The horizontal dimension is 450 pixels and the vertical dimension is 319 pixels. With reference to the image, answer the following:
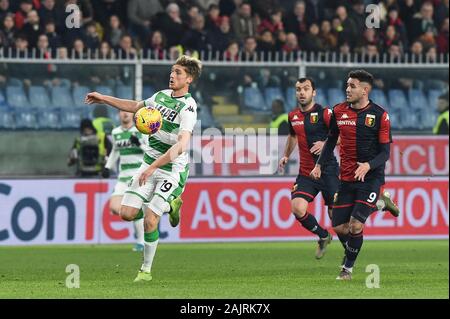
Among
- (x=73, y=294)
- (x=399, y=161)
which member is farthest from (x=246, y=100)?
(x=73, y=294)

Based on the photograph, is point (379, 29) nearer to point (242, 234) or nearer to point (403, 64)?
point (403, 64)

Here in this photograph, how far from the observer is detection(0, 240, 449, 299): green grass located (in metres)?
12.8

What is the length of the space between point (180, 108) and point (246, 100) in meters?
7.35

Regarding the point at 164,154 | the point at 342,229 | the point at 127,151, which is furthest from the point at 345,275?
the point at 127,151

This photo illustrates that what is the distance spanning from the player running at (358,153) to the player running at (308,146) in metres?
2.15

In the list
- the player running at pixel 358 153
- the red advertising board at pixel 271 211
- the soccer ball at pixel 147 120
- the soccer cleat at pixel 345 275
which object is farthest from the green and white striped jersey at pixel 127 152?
→ the soccer cleat at pixel 345 275

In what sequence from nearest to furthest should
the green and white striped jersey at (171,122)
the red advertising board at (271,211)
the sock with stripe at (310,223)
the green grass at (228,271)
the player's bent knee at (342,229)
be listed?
the green grass at (228,271) → the green and white striped jersey at (171,122) → the player's bent knee at (342,229) → the sock with stripe at (310,223) → the red advertising board at (271,211)

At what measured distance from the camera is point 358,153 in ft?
47.7

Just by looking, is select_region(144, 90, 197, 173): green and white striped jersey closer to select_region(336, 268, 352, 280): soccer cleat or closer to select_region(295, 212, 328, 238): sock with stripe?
select_region(336, 268, 352, 280): soccer cleat

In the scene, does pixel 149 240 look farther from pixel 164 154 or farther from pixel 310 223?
pixel 310 223

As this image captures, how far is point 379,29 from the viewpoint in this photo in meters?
24.2

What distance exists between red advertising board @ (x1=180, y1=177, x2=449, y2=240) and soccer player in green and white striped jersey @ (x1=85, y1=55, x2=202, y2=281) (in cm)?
680

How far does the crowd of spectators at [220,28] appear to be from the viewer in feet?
70.5

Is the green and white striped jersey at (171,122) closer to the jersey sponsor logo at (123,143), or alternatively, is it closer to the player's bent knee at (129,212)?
the player's bent knee at (129,212)
